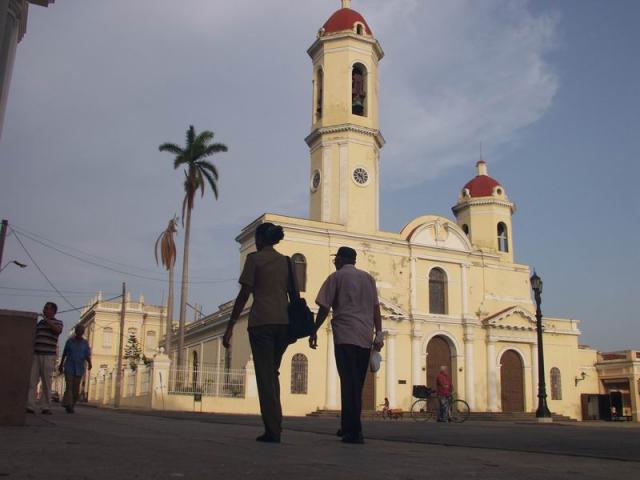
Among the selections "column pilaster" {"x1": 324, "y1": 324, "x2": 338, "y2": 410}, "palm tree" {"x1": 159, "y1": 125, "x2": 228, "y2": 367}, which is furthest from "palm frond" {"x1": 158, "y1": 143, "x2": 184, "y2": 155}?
"column pilaster" {"x1": 324, "y1": 324, "x2": 338, "y2": 410}

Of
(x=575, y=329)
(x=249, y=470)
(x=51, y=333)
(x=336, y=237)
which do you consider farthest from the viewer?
(x=575, y=329)

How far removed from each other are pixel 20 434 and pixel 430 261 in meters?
28.5

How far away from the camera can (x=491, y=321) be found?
3300cm

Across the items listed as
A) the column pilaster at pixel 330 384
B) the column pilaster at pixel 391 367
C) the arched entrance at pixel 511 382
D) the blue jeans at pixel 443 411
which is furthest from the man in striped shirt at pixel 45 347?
the arched entrance at pixel 511 382

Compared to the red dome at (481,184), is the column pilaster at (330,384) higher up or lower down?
lower down

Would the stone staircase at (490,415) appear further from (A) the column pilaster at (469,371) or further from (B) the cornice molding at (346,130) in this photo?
(B) the cornice molding at (346,130)

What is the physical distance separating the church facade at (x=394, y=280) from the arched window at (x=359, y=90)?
0.19ft

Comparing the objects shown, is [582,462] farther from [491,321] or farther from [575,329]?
[575,329]

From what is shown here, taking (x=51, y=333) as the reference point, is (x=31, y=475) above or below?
below

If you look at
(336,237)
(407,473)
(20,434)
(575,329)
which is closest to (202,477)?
(407,473)

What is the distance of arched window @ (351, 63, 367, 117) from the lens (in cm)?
3262

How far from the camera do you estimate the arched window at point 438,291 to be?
108ft

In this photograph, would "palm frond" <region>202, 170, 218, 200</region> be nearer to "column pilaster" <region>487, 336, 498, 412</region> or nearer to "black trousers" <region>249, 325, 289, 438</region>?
"column pilaster" <region>487, 336, 498, 412</region>

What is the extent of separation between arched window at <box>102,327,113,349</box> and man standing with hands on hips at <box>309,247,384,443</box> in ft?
180
